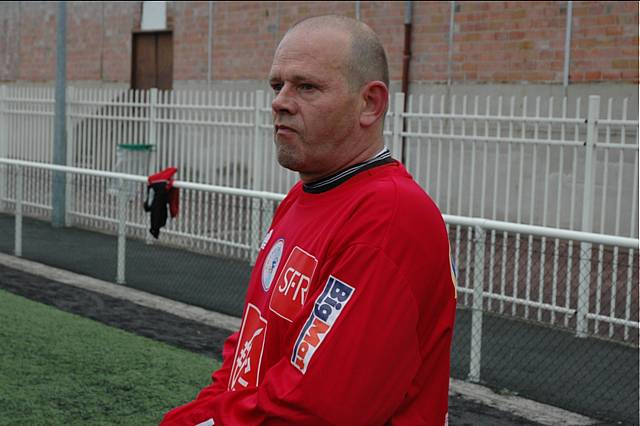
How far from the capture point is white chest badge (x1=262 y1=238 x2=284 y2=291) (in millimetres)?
2170

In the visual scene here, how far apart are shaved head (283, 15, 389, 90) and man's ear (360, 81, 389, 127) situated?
16 mm

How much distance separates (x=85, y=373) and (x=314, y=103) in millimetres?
4596

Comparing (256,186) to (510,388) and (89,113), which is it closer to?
(89,113)

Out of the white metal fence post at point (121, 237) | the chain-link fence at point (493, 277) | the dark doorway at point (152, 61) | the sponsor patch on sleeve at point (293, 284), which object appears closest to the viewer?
the sponsor patch on sleeve at point (293, 284)

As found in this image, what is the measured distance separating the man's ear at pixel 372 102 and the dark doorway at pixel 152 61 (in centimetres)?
1660

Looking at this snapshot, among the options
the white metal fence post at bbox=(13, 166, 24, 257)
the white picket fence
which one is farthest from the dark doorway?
the white metal fence post at bbox=(13, 166, 24, 257)

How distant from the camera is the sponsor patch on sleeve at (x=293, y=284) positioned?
1987 mm

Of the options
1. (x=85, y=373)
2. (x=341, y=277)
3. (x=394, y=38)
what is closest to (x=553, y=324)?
(x=85, y=373)

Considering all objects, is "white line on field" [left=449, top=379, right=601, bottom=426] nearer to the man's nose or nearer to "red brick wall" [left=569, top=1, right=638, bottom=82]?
the man's nose

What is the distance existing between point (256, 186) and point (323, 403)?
1016 cm

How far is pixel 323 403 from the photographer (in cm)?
181

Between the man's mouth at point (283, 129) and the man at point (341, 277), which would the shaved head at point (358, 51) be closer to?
the man at point (341, 277)

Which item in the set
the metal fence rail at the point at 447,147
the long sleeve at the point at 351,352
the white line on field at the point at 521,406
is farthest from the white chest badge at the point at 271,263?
the metal fence rail at the point at 447,147

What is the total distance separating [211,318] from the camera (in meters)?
8.31
